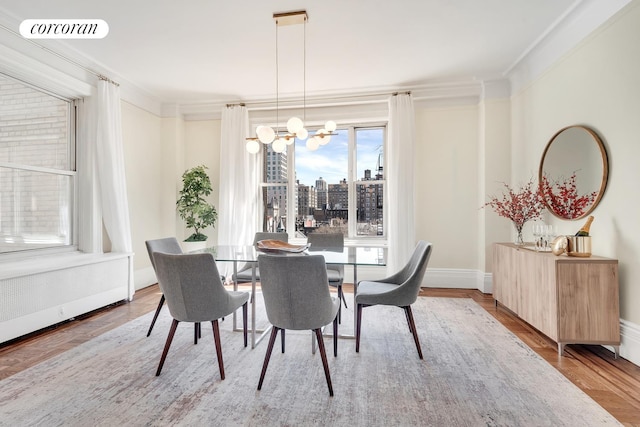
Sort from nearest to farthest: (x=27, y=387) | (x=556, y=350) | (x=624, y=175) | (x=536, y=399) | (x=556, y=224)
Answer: (x=536, y=399) < (x=27, y=387) < (x=624, y=175) < (x=556, y=350) < (x=556, y=224)

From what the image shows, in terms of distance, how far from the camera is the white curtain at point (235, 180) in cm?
493

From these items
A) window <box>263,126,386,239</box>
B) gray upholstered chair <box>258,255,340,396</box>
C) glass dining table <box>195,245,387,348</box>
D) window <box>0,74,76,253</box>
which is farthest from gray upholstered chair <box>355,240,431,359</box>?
window <box>0,74,76,253</box>

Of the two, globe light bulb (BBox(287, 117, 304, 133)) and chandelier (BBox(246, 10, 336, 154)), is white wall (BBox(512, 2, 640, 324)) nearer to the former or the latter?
chandelier (BBox(246, 10, 336, 154))

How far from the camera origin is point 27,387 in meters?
2.02

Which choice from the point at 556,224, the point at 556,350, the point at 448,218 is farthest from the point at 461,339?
the point at 448,218

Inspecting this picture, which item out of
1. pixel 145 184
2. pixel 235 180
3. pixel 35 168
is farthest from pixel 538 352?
pixel 145 184

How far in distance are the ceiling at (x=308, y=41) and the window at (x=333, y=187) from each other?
886 mm

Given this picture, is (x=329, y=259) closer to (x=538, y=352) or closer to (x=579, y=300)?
(x=538, y=352)

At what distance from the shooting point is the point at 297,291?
192 centimetres

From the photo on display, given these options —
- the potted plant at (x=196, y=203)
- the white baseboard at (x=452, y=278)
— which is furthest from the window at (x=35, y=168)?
the white baseboard at (x=452, y=278)

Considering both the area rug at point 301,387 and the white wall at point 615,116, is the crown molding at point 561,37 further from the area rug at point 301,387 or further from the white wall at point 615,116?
the area rug at point 301,387

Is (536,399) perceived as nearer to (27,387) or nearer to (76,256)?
(27,387)

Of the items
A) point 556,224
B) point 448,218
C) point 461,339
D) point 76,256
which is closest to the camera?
point 461,339

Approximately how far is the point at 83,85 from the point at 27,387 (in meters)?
3.18
